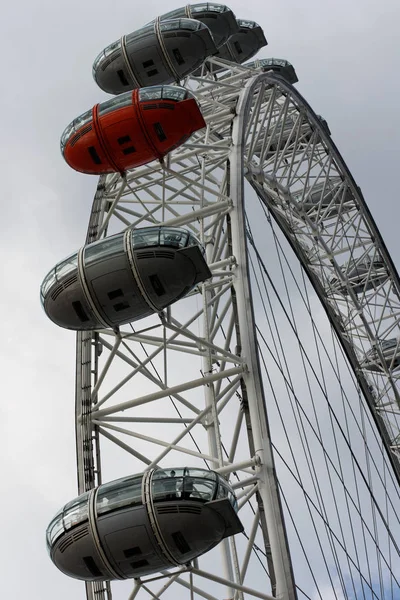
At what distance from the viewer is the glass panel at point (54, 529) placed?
572 inches

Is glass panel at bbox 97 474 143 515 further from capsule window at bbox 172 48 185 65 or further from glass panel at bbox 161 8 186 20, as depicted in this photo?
glass panel at bbox 161 8 186 20

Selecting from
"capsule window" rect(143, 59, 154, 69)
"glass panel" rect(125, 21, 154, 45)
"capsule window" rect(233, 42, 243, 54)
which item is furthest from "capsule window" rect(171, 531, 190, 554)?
"capsule window" rect(233, 42, 243, 54)

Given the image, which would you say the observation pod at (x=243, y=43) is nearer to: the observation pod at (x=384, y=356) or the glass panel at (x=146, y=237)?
the observation pod at (x=384, y=356)

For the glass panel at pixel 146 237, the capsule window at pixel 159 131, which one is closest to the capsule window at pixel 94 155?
the capsule window at pixel 159 131

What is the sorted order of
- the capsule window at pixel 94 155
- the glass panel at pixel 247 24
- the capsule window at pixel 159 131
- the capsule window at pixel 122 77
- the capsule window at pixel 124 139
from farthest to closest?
the glass panel at pixel 247 24
the capsule window at pixel 122 77
the capsule window at pixel 94 155
the capsule window at pixel 124 139
the capsule window at pixel 159 131

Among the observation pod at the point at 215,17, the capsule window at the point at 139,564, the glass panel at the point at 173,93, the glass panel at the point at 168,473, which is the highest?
the observation pod at the point at 215,17

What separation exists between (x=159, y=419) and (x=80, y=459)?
1.66 m

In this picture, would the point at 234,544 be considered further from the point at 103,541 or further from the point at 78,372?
the point at 78,372

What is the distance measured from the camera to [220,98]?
78.0 ft

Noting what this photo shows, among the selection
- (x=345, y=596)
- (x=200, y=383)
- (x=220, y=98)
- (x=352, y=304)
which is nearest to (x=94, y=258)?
(x=200, y=383)

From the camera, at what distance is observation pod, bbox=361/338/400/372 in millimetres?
33594

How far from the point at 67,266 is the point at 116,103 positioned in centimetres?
342

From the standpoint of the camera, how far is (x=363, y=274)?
34219mm

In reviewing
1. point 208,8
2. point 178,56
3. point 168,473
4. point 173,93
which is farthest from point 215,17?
point 168,473
